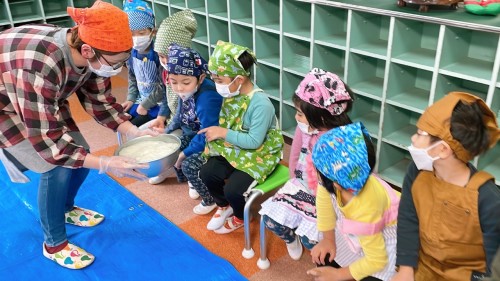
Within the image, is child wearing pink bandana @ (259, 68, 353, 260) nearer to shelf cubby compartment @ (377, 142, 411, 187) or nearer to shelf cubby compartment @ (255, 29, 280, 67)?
shelf cubby compartment @ (377, 142, 411, 187)

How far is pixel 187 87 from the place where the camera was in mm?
2045

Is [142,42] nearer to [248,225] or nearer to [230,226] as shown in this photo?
[230,226]

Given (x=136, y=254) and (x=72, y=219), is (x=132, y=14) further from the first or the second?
(x=136, y=254)

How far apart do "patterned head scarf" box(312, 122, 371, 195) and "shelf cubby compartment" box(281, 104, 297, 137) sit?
1.63 metres

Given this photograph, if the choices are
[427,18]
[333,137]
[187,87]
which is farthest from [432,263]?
[187,87]

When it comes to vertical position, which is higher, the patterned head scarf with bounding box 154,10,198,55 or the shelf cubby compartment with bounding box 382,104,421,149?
the patterned head scarf with bounding box 154,10,198,55

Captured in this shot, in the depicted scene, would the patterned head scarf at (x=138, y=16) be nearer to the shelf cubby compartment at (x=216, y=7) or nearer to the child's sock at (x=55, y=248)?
the shelf cubby compartment at (x=216, y=7)

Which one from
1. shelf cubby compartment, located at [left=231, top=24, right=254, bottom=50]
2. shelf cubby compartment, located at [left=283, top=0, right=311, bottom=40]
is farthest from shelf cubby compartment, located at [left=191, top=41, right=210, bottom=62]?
shelf cubby compartment, located at [left=283, top=0, right=311, bottom=40]

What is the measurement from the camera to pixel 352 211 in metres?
1.34

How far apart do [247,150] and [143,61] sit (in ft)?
3.42

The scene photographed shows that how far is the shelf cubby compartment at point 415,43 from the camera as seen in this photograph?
2143mm

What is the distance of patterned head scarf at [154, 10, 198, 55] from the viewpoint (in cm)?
233

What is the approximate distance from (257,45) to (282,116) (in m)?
0.51

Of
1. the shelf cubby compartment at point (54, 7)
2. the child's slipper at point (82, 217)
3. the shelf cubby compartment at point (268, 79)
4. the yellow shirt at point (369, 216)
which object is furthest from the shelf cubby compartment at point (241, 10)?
the shelf cubby compartment at point (54, 7)
